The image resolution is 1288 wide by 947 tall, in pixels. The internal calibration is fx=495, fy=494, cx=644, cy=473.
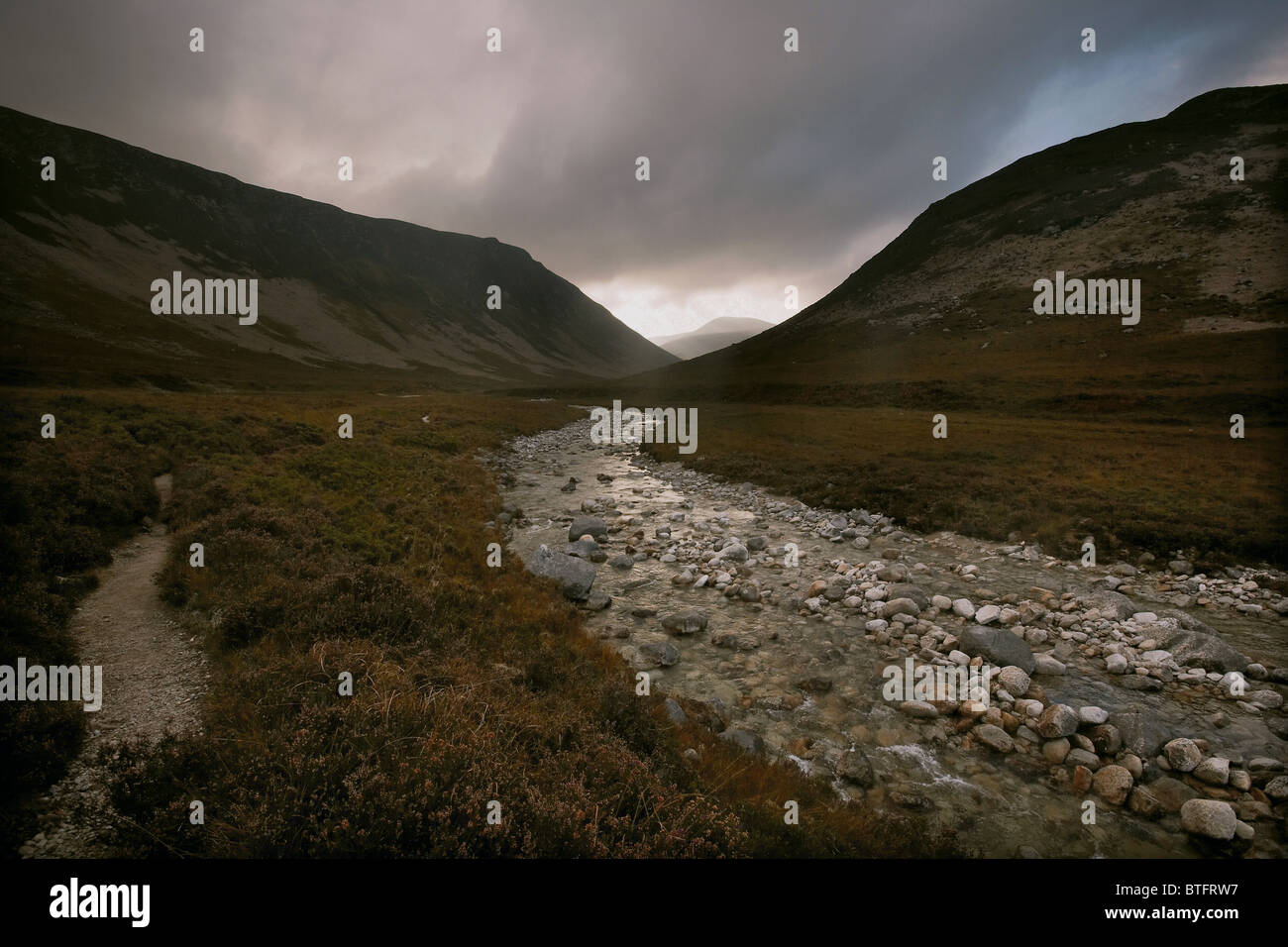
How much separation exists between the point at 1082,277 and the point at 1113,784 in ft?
339

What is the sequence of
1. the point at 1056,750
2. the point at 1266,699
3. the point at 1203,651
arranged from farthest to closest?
Answer: the point at 1203,651 < the point at 1266,699 < the point at 1056,750

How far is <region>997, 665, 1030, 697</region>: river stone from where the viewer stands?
834 cm

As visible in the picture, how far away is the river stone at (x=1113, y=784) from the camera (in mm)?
6281

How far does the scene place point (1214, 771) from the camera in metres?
6.42

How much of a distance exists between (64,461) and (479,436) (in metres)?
26.0

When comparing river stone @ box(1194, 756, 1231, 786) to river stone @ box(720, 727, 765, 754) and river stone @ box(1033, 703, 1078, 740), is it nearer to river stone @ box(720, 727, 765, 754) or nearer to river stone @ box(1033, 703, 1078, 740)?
river stone @ box(1033, 703, 1078, 740)

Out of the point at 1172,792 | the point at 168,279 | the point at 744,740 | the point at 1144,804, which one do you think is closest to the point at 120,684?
the point at 744,740

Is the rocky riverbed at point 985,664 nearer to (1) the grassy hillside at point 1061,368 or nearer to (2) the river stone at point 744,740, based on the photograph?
(2) the river stone at point 744,740

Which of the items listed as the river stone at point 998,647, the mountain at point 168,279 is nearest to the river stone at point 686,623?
the river stone at point 998,647

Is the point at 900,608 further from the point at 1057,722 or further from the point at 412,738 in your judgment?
the point at 412,738

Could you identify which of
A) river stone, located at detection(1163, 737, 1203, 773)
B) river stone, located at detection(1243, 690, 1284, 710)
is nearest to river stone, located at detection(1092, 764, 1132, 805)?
river stone, located at detection(1163, 737, 1203, 773)
